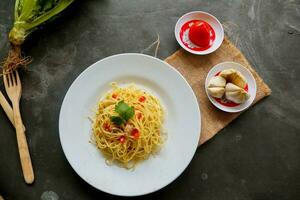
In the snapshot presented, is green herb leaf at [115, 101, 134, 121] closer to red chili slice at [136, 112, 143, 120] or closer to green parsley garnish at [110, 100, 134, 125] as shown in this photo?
green parsley garnish at [110, 100, 134, 125]

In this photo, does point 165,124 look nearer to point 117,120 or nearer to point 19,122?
point 117,120

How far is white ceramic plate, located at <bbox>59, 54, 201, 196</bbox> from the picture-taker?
9.98 feet

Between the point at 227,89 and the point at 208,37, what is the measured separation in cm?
50

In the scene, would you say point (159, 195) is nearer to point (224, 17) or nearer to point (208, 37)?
point (208, 37)

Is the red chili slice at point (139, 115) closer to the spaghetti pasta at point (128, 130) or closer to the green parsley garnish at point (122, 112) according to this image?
the spaghetti pasta at point (128, 130)

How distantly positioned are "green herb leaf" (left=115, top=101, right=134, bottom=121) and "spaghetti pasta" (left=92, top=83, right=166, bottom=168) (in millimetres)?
55

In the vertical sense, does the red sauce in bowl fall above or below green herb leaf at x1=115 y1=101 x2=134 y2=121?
above

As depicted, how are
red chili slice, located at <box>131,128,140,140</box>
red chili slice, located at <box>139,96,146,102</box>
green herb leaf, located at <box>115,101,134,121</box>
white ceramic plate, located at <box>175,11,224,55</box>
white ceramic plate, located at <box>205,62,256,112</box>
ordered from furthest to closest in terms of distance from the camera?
white ceramic plate, located at <box>175,11,224,55</box>, white ceramic plate, located at <box>205,62,256,112</box>, red chili slice, located at <box>139,96,146,102</box>, red chili slice, located at <box>131,128,140,140</box>, green herb leaf, located at <box>115,101,134,121</box>

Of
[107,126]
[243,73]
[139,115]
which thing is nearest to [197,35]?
[243,73]

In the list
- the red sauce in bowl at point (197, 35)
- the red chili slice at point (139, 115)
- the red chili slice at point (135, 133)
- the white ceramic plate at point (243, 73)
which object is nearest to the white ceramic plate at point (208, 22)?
the red sauce in bowl at point (197, 35)

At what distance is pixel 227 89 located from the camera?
328 cm

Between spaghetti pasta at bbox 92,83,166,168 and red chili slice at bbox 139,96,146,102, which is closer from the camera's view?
spaghetti pasta at bbox 92,83,166,168

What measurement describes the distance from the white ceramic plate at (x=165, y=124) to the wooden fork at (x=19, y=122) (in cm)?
41

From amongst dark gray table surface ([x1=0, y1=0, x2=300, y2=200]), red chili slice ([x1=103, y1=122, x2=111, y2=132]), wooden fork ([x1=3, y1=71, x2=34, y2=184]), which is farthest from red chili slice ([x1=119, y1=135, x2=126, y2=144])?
wooden fork ([x1=3, y1=71, x2=34, y2=184])
